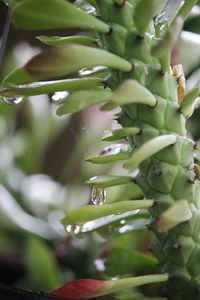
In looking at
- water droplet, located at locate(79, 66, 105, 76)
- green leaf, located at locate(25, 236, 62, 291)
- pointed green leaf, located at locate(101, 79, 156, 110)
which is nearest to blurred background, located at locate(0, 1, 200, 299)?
green leaf, located at locate(25, 236, 62, 291)

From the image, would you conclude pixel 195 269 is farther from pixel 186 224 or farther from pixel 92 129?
pixel 92 129

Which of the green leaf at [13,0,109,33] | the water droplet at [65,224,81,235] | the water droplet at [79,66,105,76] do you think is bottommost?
the water droplet at [65,224,81,235]

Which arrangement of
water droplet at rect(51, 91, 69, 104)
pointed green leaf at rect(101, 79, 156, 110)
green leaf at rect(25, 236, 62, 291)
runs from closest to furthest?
pointed green leaf at rect(101, 79, 156, 110) < water droplet at rect(51, 91, 69, 104) < green leaf at rect(25, 236, 62, 291)

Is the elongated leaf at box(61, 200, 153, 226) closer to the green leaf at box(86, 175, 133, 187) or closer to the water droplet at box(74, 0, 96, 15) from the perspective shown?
the green leaf at box(86, 175, 133, 187)

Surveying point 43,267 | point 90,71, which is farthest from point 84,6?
point 43,267

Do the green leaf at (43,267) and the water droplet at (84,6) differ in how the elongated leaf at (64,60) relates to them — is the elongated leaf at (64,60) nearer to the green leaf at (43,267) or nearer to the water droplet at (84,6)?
the water droplet at (84,6)

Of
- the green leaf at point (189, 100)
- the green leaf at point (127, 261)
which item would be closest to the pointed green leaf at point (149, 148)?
the green leaf at point (189, 100)
